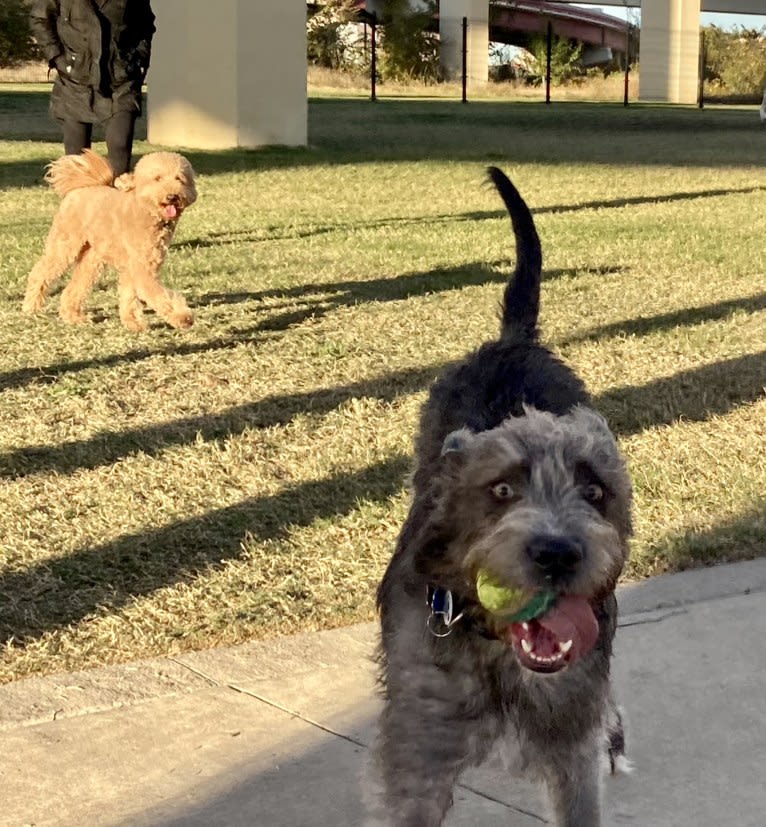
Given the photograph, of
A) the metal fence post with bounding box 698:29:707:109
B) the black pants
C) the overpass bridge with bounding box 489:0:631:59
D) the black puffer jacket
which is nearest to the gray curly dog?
the black pants

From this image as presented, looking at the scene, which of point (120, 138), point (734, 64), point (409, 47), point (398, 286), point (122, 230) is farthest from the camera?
point (734, 64)

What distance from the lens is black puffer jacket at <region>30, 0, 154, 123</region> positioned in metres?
11.1

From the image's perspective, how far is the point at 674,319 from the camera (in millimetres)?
9195

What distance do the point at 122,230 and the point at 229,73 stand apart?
13832 mm

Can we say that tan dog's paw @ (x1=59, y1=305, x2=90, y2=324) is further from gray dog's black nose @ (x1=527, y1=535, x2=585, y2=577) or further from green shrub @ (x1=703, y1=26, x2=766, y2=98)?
green shrub @ (x1=703, y1=26, x2=766, y2=98)

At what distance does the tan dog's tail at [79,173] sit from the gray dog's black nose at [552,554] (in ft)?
22.6

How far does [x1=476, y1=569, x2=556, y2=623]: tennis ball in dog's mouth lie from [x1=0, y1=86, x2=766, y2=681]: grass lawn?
5.50 ft

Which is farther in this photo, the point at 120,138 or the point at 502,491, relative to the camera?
the point at 120,138

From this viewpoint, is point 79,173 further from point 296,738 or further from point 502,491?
point 502,491

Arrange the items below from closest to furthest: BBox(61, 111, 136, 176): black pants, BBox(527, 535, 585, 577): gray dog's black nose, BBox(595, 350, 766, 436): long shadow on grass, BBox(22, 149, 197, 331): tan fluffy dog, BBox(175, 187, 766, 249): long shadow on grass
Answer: BBox(527, 535, 585, 577): gray dog's black nose, BBox(595, 350, 766, 436): long shadow on grass, BBox(22, 149, 197, 331): tan fluffy dog, BBox(61, 111, 136, 176): black pants, BBox(175, 187, 766, 249): long shadow on grass

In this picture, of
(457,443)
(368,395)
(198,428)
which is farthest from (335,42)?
(457,443)

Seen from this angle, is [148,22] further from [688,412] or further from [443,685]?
[443,685]

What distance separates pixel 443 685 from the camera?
2.93 metres

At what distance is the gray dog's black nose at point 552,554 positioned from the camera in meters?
2.59
